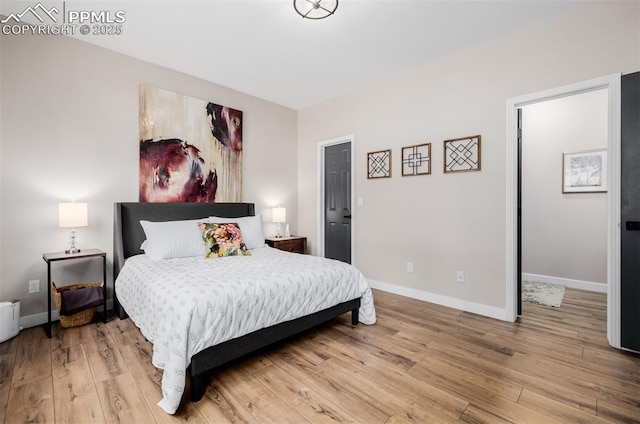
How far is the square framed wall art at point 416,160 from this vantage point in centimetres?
350

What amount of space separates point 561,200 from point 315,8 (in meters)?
4.17

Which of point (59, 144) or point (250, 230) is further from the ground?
point (59, 144)

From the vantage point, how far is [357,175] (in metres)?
4.26

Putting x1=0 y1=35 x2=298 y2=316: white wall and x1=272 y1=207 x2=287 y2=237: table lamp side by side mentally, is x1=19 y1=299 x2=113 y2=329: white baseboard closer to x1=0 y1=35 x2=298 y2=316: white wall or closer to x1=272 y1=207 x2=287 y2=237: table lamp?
x1=0 y1=35 x2=298 y2=316: white wall

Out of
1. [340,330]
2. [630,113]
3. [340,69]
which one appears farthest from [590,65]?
[340,330]

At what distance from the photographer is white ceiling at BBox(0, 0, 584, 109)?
2496mm

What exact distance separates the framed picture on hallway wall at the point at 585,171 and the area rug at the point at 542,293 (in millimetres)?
1362

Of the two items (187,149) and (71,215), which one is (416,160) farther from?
(71,215)

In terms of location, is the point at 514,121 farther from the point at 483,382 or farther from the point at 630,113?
the point at 483,382

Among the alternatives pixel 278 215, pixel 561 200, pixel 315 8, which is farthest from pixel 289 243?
pixel 561 200

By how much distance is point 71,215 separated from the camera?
107 inches

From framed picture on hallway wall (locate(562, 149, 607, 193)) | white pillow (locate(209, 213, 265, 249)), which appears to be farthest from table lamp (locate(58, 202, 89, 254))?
framed picture on hallway wall (locate(562, 149, 607, 193))

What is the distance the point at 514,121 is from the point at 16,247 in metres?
4.83

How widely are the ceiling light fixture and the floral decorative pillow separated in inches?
84.8
